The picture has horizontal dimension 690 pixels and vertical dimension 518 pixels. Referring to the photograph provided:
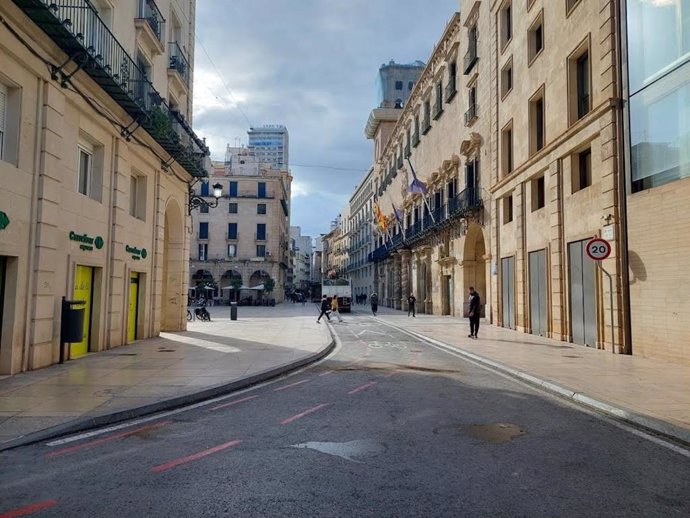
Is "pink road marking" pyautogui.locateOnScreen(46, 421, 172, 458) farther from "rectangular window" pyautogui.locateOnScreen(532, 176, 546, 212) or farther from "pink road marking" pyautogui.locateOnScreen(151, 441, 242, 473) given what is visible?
"rectangular window" pyautogui.locateOnScreen(532, 176, 546, 212)

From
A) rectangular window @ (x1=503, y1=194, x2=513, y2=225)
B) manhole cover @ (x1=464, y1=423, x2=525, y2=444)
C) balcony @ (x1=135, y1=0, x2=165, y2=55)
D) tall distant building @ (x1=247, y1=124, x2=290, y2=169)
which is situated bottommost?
manhole cover @ (x1=464, y1=423, x2=525, y2=444)

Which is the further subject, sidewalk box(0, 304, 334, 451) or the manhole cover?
sidewalk box(0, 304, 334, 451)

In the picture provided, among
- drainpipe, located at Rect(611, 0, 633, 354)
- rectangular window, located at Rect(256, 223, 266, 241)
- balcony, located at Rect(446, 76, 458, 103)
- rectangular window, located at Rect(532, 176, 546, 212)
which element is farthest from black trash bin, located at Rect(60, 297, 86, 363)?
rectangular window, located at Rect(256, 223, 266, 241)

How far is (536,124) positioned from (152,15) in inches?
555

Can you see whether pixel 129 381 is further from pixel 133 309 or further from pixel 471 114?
pixel 471 114

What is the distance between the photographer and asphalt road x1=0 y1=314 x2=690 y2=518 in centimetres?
388

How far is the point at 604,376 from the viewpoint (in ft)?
31.6

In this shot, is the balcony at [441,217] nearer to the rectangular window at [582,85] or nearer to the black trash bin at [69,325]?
the rectangular window at [582,85]

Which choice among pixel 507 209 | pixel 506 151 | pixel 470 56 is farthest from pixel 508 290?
pixel 470 56

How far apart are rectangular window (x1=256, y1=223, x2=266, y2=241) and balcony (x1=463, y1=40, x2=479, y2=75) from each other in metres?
43.2

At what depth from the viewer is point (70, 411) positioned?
21.9ft

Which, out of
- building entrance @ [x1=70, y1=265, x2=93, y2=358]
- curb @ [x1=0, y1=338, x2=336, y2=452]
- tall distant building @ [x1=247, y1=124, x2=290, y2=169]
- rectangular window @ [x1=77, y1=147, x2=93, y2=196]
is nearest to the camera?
curb @ [x1=0, y1=338, x2=336, y2=452]

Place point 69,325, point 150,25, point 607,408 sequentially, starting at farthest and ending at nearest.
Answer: point 150,25 → point 69,325 → point 607,408

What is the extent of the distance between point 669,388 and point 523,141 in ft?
44.9
